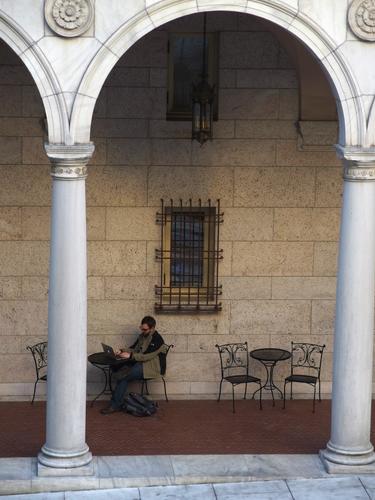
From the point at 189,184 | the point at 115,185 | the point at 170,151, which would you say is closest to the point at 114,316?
the point at 115,185

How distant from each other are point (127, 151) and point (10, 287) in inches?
105

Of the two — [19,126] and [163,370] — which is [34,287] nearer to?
[163,370]

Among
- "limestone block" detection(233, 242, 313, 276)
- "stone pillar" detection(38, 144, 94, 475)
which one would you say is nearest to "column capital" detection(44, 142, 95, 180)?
"stone pillar" detection(38, 144, 94, 475)

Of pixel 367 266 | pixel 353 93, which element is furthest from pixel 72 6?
pixel 367 266

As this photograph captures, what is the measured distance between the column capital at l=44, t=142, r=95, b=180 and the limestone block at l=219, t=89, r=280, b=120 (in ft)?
12.9

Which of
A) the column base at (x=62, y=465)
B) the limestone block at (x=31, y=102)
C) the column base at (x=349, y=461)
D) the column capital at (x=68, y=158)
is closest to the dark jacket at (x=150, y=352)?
the column base at (x=62, y=465)

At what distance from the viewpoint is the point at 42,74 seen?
18219 millimetres

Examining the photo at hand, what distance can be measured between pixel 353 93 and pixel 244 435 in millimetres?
5322

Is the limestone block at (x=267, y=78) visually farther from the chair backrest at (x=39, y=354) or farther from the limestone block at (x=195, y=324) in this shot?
the chair backrest at (x=39, y=354)

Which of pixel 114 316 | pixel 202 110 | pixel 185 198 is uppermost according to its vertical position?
pixel 202 110

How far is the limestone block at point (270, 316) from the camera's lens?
2241 cm

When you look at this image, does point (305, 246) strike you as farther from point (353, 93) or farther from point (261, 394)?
point (353, 93)

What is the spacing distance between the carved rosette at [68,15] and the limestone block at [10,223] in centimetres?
435

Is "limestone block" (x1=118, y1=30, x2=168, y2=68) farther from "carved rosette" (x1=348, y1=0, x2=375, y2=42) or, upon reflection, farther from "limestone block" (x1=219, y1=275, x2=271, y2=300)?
"carved rosette" (x1=348, y1=0, x2=375, y2=42)
